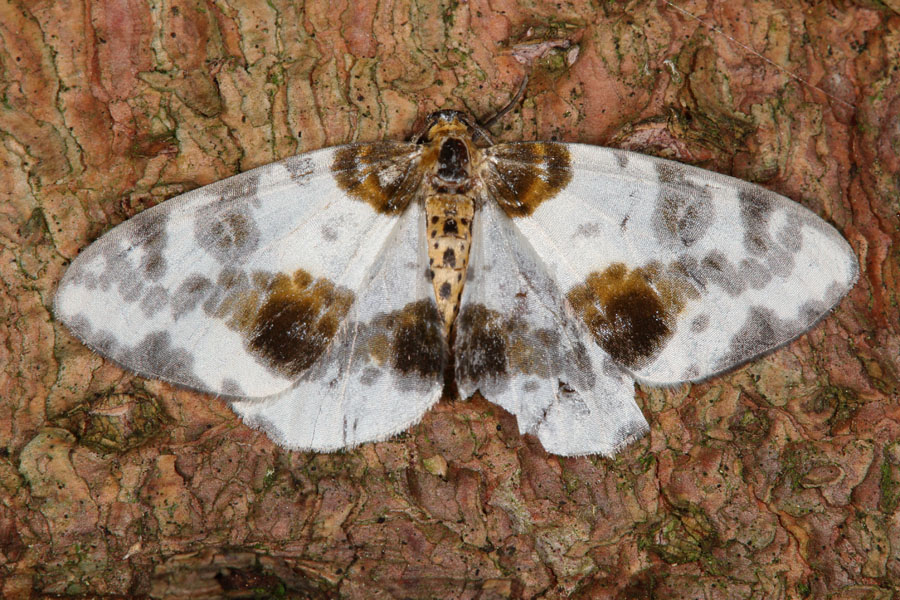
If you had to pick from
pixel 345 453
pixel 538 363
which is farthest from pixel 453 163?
pixel 345 453

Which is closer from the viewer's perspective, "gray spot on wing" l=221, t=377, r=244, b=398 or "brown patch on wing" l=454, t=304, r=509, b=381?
"gray spot on wing" l=221, t=377, r=244, b=398

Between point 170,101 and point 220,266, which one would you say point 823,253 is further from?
point 170,101

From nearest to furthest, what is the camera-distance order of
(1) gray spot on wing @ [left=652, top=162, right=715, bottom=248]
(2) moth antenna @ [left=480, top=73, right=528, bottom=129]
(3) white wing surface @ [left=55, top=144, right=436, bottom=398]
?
(3) white wing surface @ [left=55, top=144, right=436, bottom=398], (1) gray spot on wing @ [left=652, top=162, right=715, bottom=248], (2) moth antenna @ [left=480, top=73, right=528, bottom=129]

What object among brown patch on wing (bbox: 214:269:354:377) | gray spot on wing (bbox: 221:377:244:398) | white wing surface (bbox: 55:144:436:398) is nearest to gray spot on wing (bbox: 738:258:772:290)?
white wing surface (bbox: 55:144:436:398)

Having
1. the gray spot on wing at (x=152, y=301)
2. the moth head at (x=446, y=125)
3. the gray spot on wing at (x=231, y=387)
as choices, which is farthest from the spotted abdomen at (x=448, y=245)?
the gray spot on wing at (x=152, y=301)

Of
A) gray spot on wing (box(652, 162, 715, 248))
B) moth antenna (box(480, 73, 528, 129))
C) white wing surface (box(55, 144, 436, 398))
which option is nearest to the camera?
white wing surface (box(55, 144, 436, 398))

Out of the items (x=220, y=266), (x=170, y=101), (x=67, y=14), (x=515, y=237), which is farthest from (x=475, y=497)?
(x=67, y=14)

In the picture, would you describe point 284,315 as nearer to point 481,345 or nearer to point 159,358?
point 159,358

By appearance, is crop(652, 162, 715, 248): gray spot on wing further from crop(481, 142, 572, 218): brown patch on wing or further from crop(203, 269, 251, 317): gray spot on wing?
crop(203, 269, 251, 317): gray spot on wing

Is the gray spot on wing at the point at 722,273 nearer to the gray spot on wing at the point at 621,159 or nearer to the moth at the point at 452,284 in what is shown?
the moth at the point at 452,284
